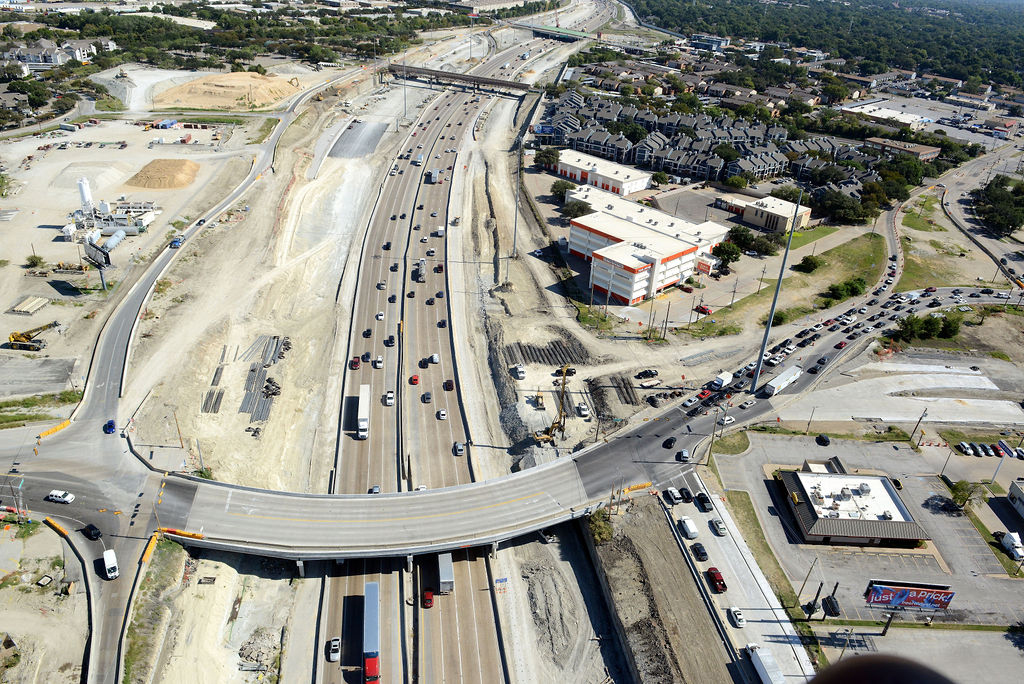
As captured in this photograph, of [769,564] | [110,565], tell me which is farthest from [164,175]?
[769,564]

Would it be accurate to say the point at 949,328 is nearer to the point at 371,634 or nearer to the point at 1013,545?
the point at 1013,545

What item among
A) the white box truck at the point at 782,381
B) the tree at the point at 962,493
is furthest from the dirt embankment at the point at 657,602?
the tree at the point at 962,493

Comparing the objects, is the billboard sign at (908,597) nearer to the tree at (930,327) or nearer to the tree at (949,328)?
the tree at (930,327)

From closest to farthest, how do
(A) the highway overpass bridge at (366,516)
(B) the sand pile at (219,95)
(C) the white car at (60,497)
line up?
1. (A) the highway overpass bridge at (366,516)
2. (C) the white car at (60,497)
3. (B) the sand pile at (219,95)

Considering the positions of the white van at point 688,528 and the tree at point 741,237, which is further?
the tree at point 741,237

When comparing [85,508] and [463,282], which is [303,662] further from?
[463,282]

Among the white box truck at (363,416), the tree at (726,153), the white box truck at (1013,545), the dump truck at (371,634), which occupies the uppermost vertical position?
the tree at (726,153)
